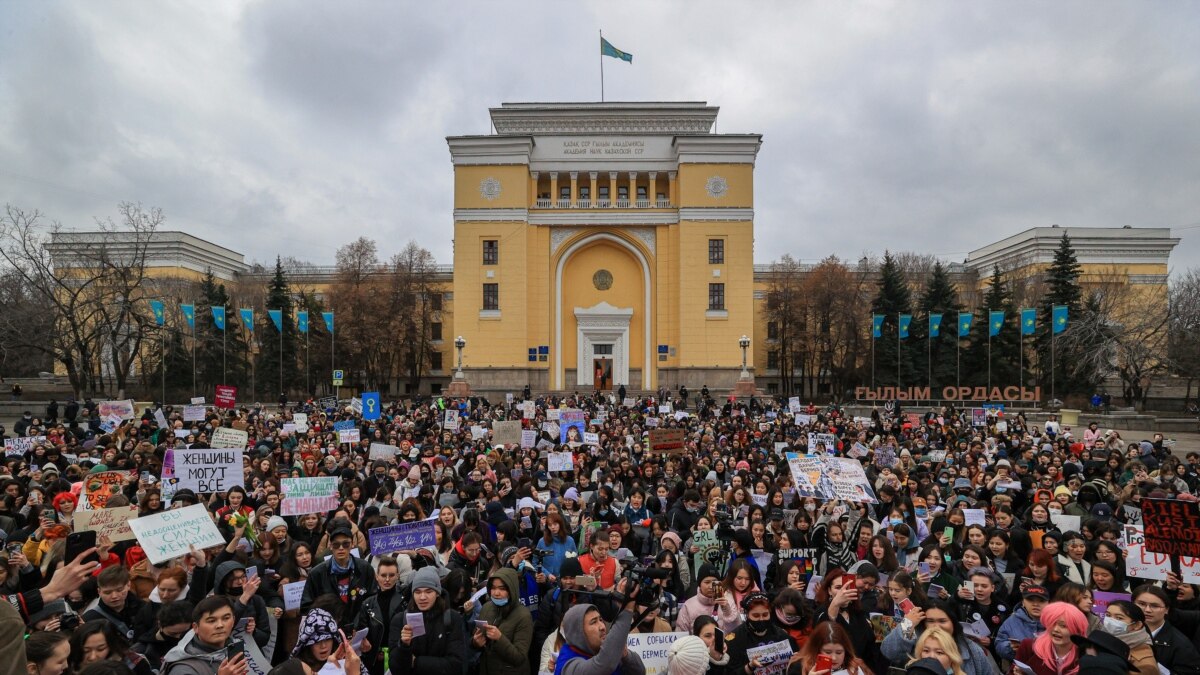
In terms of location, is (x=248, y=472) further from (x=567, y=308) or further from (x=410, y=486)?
(x=567, y=308)

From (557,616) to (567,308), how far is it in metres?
38.7

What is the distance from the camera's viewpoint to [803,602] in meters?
4.70

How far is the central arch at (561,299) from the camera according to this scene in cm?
4338

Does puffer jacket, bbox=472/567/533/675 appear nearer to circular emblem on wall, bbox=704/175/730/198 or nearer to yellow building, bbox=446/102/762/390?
yellow building, bbox=446/102/762/390

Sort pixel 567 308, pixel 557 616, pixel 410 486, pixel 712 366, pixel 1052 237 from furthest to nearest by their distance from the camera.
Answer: pixel 1052 237 → pixel 567 308 → pixel 712 366 → pixel 410 486 → pixel 557 616

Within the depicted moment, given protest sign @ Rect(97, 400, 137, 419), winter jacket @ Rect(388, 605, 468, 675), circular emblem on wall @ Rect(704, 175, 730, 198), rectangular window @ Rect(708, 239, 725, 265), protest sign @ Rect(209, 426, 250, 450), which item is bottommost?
winter jacket @ Rect(388, 605, 468, 675)

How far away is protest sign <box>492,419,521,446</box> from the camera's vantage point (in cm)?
1634

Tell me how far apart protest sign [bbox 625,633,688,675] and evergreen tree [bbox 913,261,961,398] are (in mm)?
40516

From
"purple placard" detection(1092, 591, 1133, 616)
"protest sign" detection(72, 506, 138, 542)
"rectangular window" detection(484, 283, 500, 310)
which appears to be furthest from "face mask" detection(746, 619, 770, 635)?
"rectangular window" detection(484, 283, 500, 310)

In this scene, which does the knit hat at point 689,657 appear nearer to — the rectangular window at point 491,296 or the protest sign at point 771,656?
the protest sign at point 771,656

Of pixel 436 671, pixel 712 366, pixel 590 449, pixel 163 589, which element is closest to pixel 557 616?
pixel 436 671

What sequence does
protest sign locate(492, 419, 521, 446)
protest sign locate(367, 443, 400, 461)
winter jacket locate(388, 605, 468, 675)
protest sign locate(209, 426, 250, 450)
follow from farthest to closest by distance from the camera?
protest sign locate(492, 419, 521, 446) → protest sign locate(367, 443, 400, 461) → protest sign locate(209, 426, 250, 450) → winter jacket locate(388, 605, 468, 675)

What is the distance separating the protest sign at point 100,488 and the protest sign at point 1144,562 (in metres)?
9.61

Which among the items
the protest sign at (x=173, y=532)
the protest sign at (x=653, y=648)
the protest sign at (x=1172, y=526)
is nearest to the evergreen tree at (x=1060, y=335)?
the protest sign at (x=1172, y=526)
